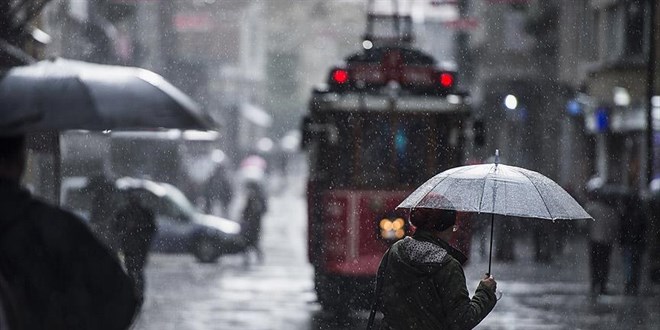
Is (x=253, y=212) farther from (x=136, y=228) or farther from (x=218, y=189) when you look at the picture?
(x=136, y=228)

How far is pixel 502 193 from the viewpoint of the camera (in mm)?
7391

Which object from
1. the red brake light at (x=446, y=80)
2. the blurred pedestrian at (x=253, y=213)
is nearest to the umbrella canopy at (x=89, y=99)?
the red brake light at (x=446, y=80)

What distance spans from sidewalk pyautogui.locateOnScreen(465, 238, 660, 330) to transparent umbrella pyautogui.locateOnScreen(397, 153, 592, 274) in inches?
350

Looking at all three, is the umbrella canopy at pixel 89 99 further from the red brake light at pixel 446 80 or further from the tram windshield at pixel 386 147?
the red brake light at pixel 446 80

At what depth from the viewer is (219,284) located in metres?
22.2

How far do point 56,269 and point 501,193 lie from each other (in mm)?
2875

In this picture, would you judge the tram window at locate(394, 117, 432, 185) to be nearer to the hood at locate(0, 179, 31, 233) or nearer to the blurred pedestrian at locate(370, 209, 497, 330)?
the blurred pedestrian at locate(370, 209, 497, 330)

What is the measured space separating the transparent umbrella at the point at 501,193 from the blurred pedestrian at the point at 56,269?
2.30 meters

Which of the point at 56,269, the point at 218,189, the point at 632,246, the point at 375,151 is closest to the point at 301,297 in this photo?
the point at 375,151

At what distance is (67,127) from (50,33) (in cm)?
3295

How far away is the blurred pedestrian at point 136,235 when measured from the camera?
16.2m

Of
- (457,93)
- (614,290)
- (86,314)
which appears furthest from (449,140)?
(86,314)

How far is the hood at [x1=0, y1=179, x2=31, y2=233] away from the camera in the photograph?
16.8ft

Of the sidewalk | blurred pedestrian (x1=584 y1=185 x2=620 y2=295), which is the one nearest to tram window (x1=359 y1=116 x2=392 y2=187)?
the sidewalk
